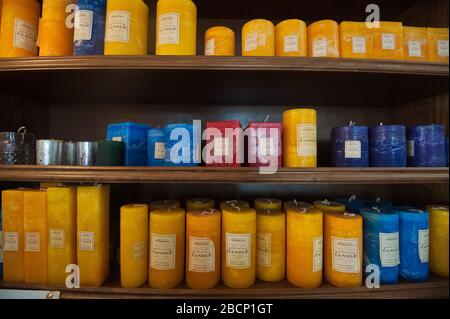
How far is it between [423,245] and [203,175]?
29.3 inches

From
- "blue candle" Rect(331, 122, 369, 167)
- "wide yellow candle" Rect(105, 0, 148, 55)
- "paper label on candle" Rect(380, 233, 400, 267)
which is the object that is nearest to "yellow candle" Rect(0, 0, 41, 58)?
"wide yellow candle" Rect(105, 0, 148, 55)

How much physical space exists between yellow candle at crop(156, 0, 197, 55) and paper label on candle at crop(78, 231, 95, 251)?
24.5 inches

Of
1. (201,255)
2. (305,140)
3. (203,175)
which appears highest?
(305,140)

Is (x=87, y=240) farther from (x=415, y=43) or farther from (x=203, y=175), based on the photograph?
(x=415, y=43)

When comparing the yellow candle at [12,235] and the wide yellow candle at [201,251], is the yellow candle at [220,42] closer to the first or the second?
the wide yellow candle at [201,251]

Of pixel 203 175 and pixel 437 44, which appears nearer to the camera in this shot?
pixel 203 175

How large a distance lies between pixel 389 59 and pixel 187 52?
25.5 inches

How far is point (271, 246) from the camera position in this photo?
0.72m

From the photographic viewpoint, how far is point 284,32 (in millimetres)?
738

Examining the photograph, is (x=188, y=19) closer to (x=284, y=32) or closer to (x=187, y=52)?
(x=187, y=52)

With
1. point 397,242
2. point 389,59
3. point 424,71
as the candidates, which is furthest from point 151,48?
point 397,242

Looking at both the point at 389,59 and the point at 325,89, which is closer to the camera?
the point at 389,59

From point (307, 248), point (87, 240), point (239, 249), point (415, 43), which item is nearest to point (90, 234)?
point (87, 240)

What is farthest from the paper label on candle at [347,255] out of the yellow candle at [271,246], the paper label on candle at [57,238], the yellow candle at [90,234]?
the paper label on candle at [57,238]
